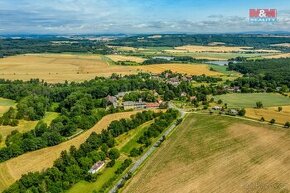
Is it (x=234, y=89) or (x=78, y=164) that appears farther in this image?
(x=234, y=89)

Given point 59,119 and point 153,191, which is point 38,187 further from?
point 59,119

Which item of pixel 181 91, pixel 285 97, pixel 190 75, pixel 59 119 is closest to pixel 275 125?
pixel 285 97

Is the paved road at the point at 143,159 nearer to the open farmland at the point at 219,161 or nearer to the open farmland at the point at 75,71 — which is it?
the open farmland at the point at 219,161

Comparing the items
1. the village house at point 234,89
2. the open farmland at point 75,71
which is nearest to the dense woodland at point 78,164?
the village house at point 234,89

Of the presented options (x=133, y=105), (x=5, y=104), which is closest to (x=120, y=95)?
(x=133, y=105)

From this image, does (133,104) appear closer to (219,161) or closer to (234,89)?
(234,89)

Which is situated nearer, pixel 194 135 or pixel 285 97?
pixel 194 135
